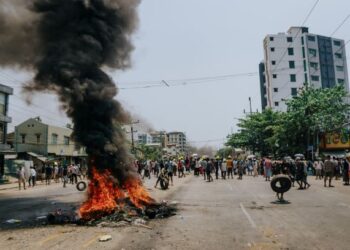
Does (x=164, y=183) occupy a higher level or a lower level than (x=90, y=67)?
lower

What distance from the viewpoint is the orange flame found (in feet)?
32.8

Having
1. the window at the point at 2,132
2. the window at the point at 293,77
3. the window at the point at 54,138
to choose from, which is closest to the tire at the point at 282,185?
the window at the point at 2,132

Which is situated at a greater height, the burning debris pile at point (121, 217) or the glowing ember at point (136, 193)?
the glowing ember at point (136, 193)

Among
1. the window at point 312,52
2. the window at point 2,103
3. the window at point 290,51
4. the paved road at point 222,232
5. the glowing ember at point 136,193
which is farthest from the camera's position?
the window at point 312,52

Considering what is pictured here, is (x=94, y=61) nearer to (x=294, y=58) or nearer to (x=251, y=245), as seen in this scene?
(x=251, y=245)

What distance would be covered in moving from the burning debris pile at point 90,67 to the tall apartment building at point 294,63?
66086mm

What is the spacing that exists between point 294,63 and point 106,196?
73.6 meters

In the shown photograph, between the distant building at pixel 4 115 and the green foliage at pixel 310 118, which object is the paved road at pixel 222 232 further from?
the distant building at pixel 4 115

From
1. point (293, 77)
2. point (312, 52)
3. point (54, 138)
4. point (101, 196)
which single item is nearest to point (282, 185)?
point (101, 196)

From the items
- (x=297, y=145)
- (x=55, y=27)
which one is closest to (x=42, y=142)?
(x=297, y=145)

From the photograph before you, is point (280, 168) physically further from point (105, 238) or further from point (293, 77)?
point (293, 77)

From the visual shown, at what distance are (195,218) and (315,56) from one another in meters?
76.6

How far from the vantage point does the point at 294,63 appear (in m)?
77.4

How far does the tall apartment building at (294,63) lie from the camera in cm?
7644
